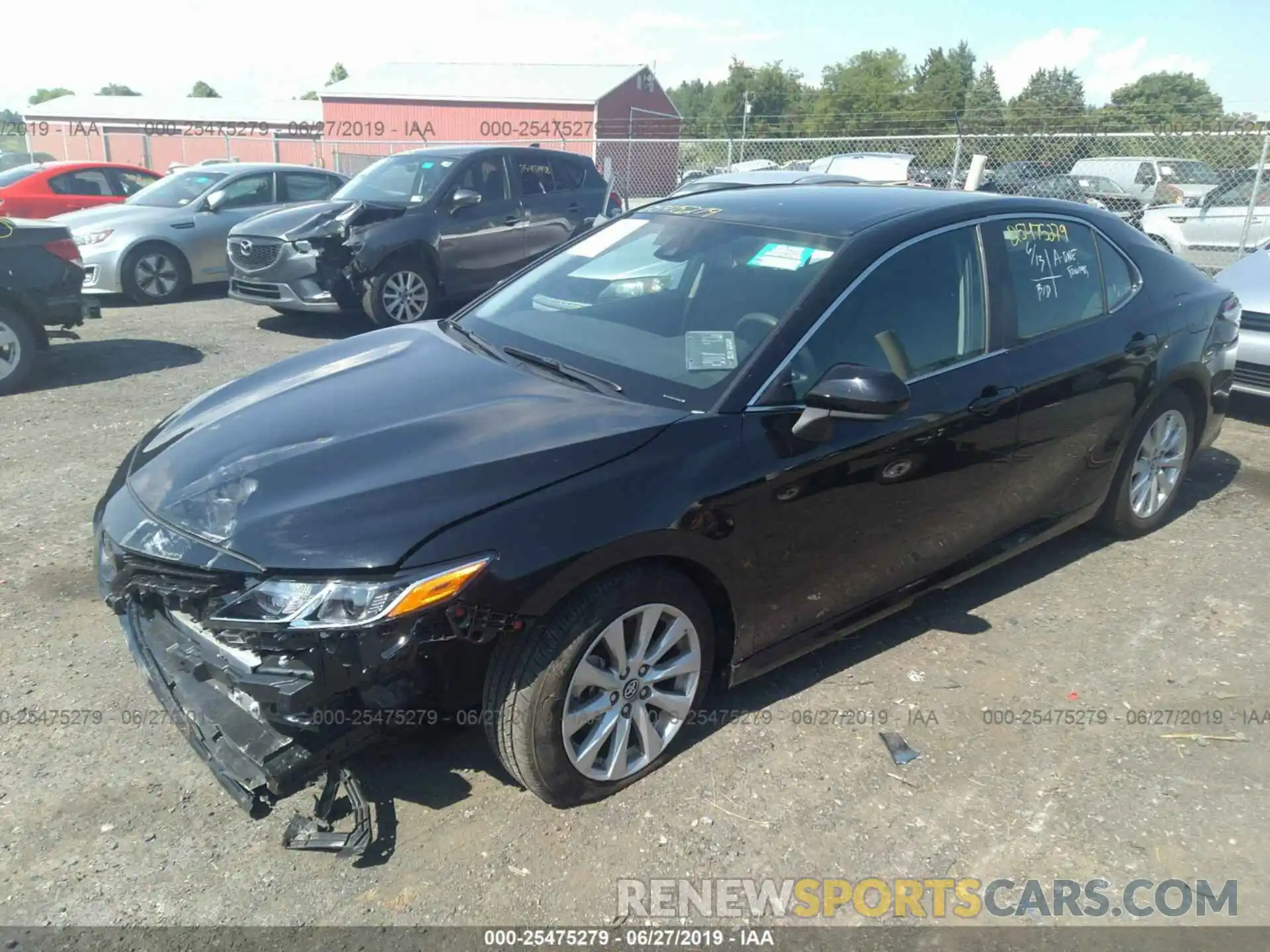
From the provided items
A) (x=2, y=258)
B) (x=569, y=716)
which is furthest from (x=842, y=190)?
(x=2, y=258)

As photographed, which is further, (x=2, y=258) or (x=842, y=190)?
(x=2, y=258)

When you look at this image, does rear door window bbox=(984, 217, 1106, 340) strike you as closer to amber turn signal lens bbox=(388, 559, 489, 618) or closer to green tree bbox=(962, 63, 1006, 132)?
amber turn signal lens bbox=(388, 559, 489, 618)

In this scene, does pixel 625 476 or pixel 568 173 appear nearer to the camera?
pixel 625 476

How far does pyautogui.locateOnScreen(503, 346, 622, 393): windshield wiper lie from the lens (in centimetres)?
320

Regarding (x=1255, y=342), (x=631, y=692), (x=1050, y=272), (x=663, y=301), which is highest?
(x=1050, y=272)

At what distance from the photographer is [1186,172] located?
48.4 feet

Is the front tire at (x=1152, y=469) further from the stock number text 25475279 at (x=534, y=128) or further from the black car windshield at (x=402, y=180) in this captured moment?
the stock number text 25475279 at (x=534, y=128)

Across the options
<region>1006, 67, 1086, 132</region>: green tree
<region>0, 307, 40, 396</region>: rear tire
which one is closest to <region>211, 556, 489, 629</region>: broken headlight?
<region>0, 307, 40, 396</region>: rear tire

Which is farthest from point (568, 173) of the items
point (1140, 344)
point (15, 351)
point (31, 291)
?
point (1140, 344)

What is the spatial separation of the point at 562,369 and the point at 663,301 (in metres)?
0.50

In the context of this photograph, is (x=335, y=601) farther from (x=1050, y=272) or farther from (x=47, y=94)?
(x=47, y=94)

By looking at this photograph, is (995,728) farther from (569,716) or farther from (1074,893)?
(569,716)

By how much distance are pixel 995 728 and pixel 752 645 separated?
98cm

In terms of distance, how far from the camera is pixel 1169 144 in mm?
16656
